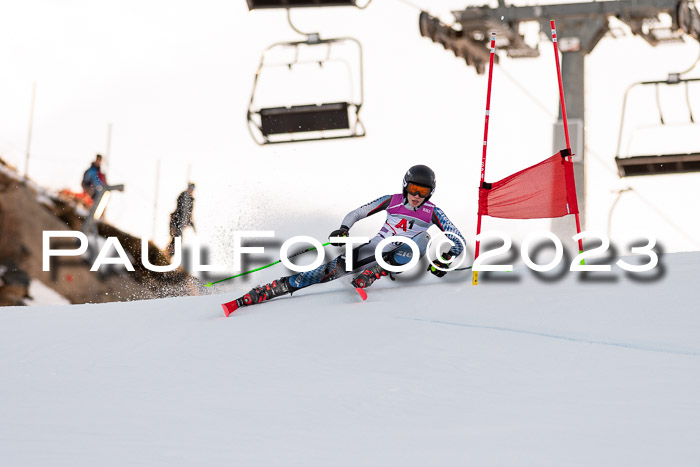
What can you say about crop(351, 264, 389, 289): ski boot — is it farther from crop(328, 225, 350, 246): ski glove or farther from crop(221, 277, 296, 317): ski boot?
crop(221, 277, 296, 317): ski boot

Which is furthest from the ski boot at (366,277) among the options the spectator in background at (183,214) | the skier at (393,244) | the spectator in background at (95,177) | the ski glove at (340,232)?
the spectator in background at (95,177)

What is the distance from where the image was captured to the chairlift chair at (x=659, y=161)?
13.7 meters

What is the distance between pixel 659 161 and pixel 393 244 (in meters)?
6.67

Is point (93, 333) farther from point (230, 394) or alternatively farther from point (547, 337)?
point (547, 337)

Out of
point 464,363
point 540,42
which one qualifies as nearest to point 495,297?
point 464,363

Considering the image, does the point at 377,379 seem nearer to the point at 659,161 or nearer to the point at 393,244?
the point at 393,244

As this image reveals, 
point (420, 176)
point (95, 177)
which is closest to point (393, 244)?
point (420, 176)

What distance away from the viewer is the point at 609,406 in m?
5.12

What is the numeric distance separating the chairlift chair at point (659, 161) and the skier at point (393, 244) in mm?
6373

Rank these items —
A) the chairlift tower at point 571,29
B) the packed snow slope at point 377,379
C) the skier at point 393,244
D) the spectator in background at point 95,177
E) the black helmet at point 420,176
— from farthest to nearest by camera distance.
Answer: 1. the spectator in background at point 95,177
2. the chairlift tower at point 571,29
3. the skier at point 393,244
4. the black helmet at point 420,176
5. the packed snow slope at point 377,379

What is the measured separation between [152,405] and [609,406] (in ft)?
7.42

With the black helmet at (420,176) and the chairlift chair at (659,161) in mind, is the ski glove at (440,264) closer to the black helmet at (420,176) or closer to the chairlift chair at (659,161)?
the black helmet at (420,176)

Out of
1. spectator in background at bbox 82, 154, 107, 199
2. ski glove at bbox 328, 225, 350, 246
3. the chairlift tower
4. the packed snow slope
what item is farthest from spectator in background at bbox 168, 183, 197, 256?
ski glove at bbox 328, 225, 350, 246

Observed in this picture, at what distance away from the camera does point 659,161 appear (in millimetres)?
13781
